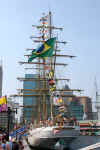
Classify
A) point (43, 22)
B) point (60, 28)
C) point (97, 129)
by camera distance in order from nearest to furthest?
point (60, 28)
point (43, 22)
point (97, 129)

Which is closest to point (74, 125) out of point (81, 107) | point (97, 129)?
point (97, 129)

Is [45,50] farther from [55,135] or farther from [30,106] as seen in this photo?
[30,106]

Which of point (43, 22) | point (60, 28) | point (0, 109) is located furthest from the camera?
point (43, 22)

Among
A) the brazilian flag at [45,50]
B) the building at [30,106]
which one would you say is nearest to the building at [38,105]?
the building at [30,106]

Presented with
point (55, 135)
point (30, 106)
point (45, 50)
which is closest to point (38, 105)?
point (30, 106)

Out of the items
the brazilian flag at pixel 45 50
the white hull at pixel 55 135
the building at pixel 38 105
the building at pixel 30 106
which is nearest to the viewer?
the white hull at pixel 55 135

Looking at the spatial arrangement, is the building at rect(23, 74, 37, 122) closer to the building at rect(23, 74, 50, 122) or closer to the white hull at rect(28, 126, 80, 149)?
the building at rect(23, 74, 50, 122)

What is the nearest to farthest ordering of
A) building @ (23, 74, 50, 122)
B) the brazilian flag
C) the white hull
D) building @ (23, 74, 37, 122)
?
the white hull, the brazilian flag, building @ (23, 74, 50, 122), building @ (23, 74, 37, 122)

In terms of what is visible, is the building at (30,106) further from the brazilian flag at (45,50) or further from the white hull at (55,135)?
the brazilian flag at (45,50)

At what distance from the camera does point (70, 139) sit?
68.8 feet

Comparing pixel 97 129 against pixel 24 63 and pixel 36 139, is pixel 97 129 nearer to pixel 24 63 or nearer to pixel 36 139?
pixel 24 63

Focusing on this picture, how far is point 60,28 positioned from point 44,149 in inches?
1076

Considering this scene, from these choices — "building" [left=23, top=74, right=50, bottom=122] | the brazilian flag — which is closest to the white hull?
the brazilian flag

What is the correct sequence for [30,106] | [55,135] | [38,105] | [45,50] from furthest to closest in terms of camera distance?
1. [30,106]
2. [38,105]
3. [45,50]
4. [55,135]
